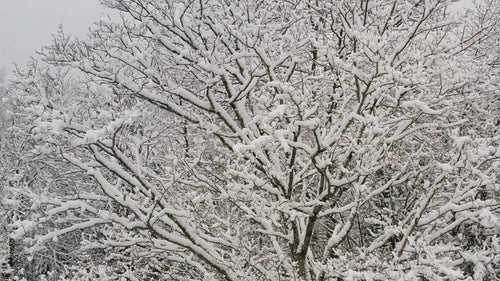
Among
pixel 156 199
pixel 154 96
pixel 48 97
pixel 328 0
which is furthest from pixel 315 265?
pixel 48 97

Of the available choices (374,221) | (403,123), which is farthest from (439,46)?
(374,221)

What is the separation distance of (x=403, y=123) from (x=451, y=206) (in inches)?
44.3

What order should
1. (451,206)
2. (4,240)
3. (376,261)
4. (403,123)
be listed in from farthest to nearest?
(4,240), (403,123), (451,206), (376,261)

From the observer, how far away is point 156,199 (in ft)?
16.5

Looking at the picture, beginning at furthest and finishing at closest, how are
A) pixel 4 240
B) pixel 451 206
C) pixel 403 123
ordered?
pixel 4 240 < pixel 403 123 < pixel 451 206

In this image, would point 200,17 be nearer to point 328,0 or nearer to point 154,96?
point 154,96

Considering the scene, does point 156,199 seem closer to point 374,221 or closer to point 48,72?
point 48,72

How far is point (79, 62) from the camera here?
5.48 meters

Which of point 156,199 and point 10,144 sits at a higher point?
point 10,144

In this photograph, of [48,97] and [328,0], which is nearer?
[48,97]

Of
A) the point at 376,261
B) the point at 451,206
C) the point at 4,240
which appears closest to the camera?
the point at 376,261

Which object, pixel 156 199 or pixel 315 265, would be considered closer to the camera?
pixel 156 199

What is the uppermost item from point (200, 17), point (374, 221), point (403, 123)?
point (200, 17)

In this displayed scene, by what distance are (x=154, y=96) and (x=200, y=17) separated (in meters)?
1.17
